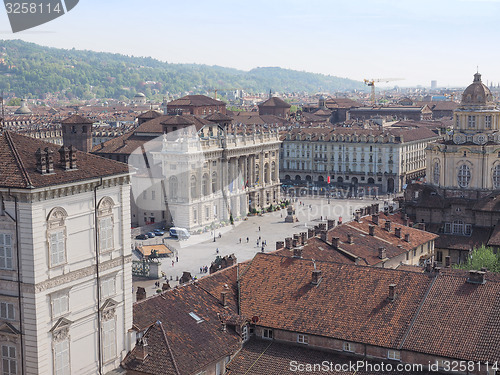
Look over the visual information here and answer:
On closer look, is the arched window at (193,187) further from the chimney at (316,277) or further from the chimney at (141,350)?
the chimney at (141,350)

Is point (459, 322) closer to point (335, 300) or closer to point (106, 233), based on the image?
point (335, 300)

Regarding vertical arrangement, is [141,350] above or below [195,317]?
below

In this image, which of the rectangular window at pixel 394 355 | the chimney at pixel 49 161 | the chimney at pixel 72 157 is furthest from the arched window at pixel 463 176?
the chimney at pixel 49 161

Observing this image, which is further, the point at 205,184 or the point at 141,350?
the point at 205,184

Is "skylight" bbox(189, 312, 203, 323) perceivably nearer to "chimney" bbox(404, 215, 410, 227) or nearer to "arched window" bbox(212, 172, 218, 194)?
"chimney" bbox(404, 215, 410, 227)

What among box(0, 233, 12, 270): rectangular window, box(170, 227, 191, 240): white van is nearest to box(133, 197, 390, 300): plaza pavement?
box(170, 227, 191, 240): white van

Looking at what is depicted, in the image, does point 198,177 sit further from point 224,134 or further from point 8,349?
point 8,349

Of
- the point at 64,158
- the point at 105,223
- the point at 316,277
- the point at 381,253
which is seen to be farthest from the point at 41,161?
the point at 381,253
